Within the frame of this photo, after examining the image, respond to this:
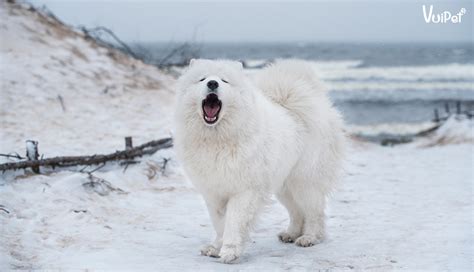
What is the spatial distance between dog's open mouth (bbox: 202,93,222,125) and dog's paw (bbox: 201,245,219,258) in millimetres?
1139

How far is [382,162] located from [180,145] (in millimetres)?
7117

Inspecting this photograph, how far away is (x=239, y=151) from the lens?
4766mm

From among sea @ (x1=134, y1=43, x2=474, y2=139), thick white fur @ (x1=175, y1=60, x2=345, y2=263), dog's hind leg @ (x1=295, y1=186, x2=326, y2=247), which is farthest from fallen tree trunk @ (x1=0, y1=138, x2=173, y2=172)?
sea @ (x1=134, y1=43, x2=474, y2=139)

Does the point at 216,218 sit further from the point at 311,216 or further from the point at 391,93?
the point at 391,93

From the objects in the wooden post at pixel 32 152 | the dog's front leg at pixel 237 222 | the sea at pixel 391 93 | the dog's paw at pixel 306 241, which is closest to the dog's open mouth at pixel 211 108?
the dog's front leg at pixel 237 222

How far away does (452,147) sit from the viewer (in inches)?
472

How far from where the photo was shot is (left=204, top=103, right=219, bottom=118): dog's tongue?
15.3 ft

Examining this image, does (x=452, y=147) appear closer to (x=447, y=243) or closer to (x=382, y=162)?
(x=382, y=162)

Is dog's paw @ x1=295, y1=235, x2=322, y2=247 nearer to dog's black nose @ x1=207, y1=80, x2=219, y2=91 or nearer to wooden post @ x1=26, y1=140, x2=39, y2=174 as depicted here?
dog's black nose @ x1=207, y1=80, x2=219, y2=91

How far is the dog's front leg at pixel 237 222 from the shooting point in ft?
15.4

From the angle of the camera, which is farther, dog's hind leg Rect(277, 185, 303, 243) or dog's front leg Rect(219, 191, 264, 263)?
dog's hind leg Rect(277, 185, 303, 243)

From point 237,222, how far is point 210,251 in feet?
1.56

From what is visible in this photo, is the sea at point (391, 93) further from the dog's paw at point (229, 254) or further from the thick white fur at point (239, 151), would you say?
the dog's paw at point (229, 254)

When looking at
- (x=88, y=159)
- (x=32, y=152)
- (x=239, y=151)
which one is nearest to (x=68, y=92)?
(x=88, y=159)
